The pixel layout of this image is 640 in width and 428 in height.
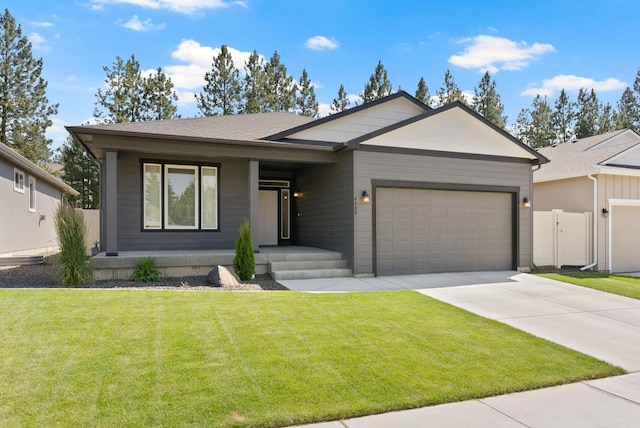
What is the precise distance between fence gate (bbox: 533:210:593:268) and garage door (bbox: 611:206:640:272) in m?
1.00

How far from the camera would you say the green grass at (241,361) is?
2992 mm

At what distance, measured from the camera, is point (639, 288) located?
8516mm

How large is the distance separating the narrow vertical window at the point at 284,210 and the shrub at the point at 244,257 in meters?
4.62

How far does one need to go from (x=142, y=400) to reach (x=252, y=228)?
6.45m

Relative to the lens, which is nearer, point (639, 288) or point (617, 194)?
point (639, 288)

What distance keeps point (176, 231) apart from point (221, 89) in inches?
697

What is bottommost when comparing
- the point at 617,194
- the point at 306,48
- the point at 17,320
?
the point at 17,320

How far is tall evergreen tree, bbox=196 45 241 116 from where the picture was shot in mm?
25406

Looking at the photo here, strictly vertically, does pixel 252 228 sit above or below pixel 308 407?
above

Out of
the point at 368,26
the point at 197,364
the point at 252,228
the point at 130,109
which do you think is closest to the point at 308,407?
the point at 197,364

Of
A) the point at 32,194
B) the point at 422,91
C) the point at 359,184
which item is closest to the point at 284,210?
the point at 359,184

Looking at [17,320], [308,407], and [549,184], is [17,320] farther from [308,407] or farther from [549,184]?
[549,184]

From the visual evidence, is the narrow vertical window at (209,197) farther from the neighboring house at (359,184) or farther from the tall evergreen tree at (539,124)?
the tall evergreen tree at (539,124)

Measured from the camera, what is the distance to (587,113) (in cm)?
3095
